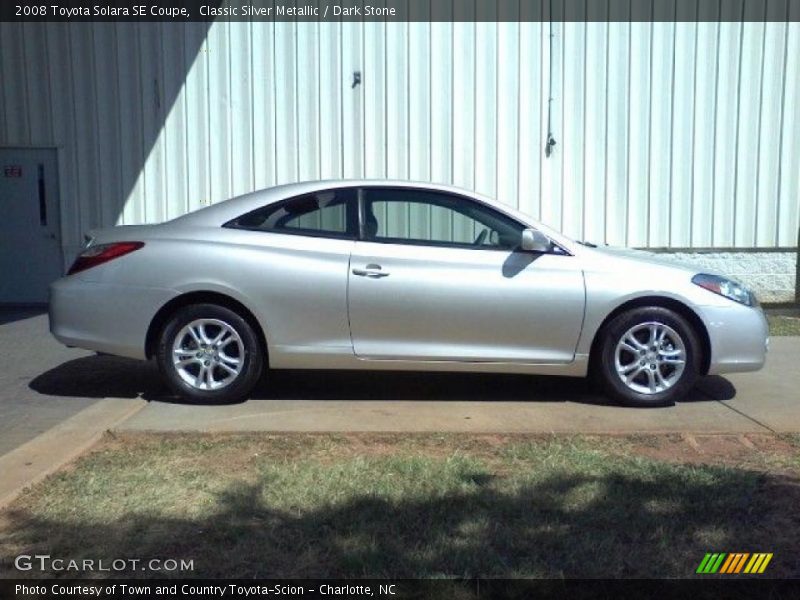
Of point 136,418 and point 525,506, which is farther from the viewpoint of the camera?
point 136,418

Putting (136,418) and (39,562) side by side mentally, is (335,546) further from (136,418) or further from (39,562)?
(136,418)

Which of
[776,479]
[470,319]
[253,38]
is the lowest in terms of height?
[776,479]

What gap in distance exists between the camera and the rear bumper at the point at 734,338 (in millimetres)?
6172

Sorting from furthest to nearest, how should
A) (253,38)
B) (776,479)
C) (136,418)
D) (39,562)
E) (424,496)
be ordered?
(253,38) → (136,418) → (776,479) → (424,496) → (39,562)

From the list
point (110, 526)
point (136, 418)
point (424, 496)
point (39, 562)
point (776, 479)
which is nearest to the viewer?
point (39, 562)

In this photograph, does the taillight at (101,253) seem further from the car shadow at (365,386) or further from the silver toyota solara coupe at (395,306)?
the car shadow at (365,386)

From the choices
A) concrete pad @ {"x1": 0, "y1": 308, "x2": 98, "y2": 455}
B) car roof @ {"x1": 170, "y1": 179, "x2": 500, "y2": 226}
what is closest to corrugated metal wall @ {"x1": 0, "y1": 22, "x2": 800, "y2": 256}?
concrete pad @ {"x1": 0, "y1": 308, "x2": 98, "y2": 455}

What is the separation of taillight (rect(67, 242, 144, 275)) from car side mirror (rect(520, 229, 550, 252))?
102 inches

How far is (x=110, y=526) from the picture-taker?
4.11 metres

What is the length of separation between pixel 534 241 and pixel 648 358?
3.68ft

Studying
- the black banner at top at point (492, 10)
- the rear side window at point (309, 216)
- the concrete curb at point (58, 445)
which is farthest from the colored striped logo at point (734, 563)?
the black banner at top at point (492, 10)

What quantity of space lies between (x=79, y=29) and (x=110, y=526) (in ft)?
28.6

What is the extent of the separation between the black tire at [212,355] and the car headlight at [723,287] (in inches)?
120

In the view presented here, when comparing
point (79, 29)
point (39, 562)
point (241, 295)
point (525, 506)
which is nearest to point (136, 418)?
point (241, 295)
